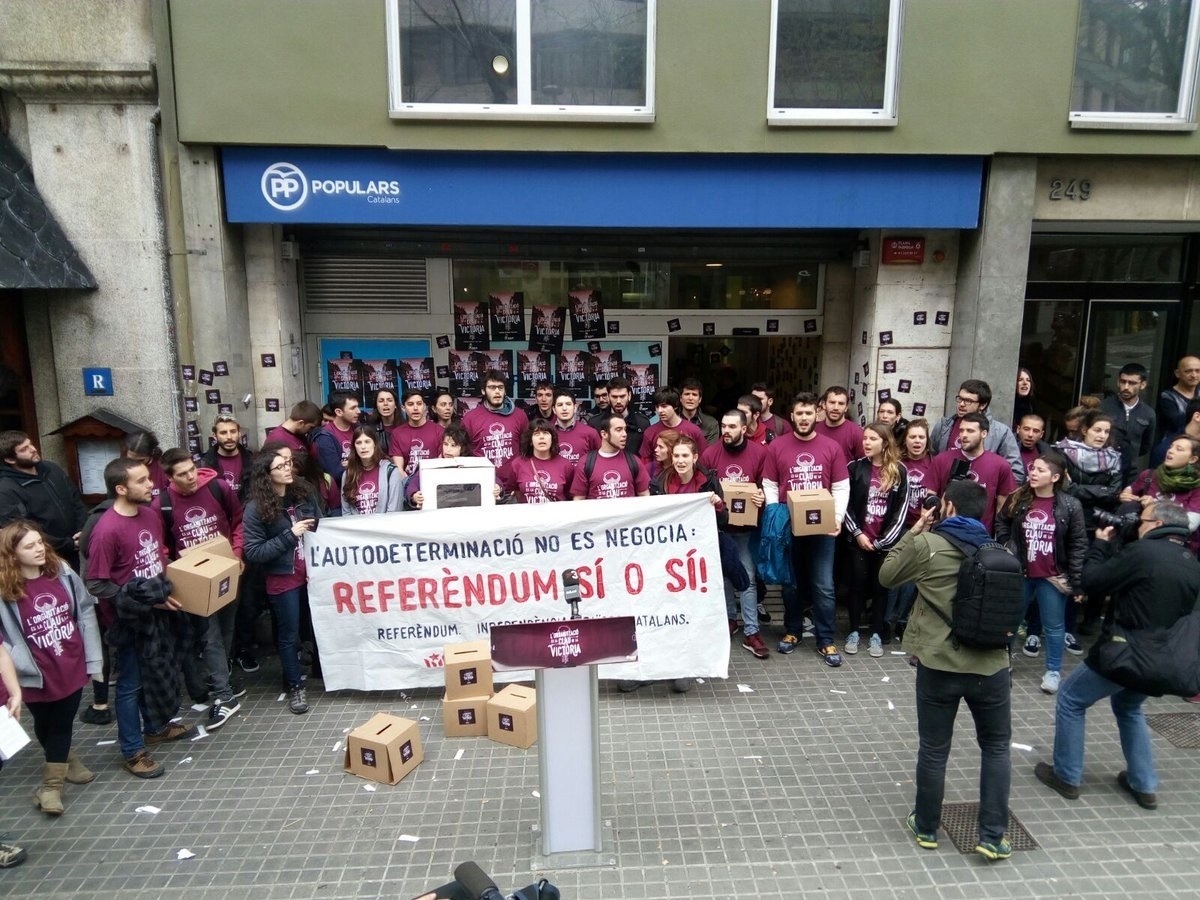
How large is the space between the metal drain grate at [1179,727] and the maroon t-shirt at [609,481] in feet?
13.3

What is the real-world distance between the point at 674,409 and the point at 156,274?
538 cm

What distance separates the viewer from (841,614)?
7.82 m

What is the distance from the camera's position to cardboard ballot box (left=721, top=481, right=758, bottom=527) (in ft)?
21.5

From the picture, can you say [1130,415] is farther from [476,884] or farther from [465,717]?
[476,884]

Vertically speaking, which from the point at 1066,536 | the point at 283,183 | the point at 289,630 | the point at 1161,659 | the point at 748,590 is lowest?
the point at 289,630

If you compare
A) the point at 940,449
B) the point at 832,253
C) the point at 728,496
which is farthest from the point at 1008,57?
the point at 728,496

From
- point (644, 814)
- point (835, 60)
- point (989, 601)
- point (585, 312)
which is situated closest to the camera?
point (989, 601)

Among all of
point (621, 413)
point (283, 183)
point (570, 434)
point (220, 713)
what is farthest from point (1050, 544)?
point (283, 183)

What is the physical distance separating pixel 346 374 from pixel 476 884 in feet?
27.3

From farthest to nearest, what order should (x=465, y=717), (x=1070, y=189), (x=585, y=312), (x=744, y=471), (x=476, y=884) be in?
(x=585, y=312)
(x=1070, y=189)
(x=744, y=471)
(x=465, y=717)
(x=476, y=884)

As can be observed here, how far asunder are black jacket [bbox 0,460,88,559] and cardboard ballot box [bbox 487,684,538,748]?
334cm

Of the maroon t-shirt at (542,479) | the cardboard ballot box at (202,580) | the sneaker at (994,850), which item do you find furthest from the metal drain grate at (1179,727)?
the cardboard ballot box at (202,580)

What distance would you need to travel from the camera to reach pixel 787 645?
22.7 ft

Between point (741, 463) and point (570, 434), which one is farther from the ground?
point (570, 434)
